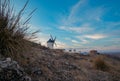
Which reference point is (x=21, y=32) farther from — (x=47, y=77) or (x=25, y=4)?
(x=47, y=77)

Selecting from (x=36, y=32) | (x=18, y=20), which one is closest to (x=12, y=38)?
(x=18, y=20)

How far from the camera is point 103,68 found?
1049 centimetres

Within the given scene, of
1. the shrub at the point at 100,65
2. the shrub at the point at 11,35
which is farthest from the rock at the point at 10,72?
the shrub at the point at 100,65

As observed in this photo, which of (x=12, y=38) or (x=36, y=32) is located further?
(x=36, y=32)

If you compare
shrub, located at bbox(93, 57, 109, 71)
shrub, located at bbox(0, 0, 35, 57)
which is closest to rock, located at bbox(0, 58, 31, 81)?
shrub, located at bbox(0, 0, 35, 57)

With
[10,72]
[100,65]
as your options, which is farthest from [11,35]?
[100,65]

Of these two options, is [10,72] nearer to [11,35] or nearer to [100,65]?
[11,35]

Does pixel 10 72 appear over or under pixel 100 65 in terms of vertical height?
under

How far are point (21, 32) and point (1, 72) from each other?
1925 millimetres

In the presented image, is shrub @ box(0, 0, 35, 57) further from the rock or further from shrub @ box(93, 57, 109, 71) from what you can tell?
shrub @ box(93, 57, 109, 71)

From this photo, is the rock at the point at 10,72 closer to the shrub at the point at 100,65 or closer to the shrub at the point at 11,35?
the shrub at the point at 11,35

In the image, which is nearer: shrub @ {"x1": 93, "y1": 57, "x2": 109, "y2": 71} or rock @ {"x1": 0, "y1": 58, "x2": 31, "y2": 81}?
rock @ {"x1": 0, "y1": 58, "x2": 31, "y2": 81}

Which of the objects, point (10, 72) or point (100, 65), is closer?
point (10, 72)

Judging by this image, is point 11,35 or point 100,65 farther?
point 100,65
